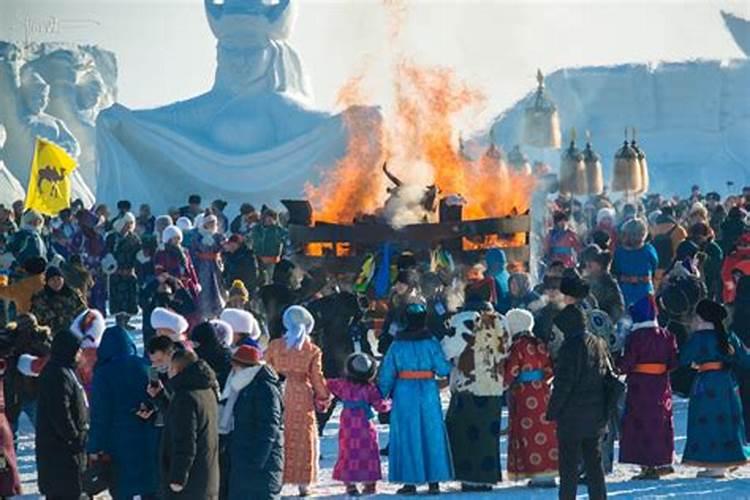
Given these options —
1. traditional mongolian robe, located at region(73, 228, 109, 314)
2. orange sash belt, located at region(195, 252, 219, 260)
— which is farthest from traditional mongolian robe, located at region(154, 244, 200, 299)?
traditional mongolian robe, located at region(73, 228, 109, 314)


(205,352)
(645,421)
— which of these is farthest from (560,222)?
(205,352)

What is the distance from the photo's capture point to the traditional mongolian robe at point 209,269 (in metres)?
19.1

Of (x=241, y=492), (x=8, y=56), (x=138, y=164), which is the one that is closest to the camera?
(x=241, y=492)

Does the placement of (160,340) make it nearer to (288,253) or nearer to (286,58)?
(288,253)

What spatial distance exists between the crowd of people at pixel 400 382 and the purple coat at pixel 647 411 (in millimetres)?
14

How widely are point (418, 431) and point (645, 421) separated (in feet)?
5.26

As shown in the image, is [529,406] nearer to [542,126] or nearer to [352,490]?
[352,490]

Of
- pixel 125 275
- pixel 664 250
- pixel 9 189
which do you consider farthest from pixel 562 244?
pixel 9 189

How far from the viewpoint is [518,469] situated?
39.5 feet

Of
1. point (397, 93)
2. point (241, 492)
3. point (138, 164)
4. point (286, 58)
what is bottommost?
point (241, 492)

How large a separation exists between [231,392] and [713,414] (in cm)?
388

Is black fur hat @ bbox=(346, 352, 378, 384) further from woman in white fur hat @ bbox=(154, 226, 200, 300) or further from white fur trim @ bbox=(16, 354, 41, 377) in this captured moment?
woman in white fur hat @ bbox=(154, 226, 200, 300)

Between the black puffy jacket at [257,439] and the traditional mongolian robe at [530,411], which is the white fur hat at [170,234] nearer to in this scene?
the traditional mongolian robe at [530,411]

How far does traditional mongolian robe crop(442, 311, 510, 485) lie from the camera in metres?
12.0
